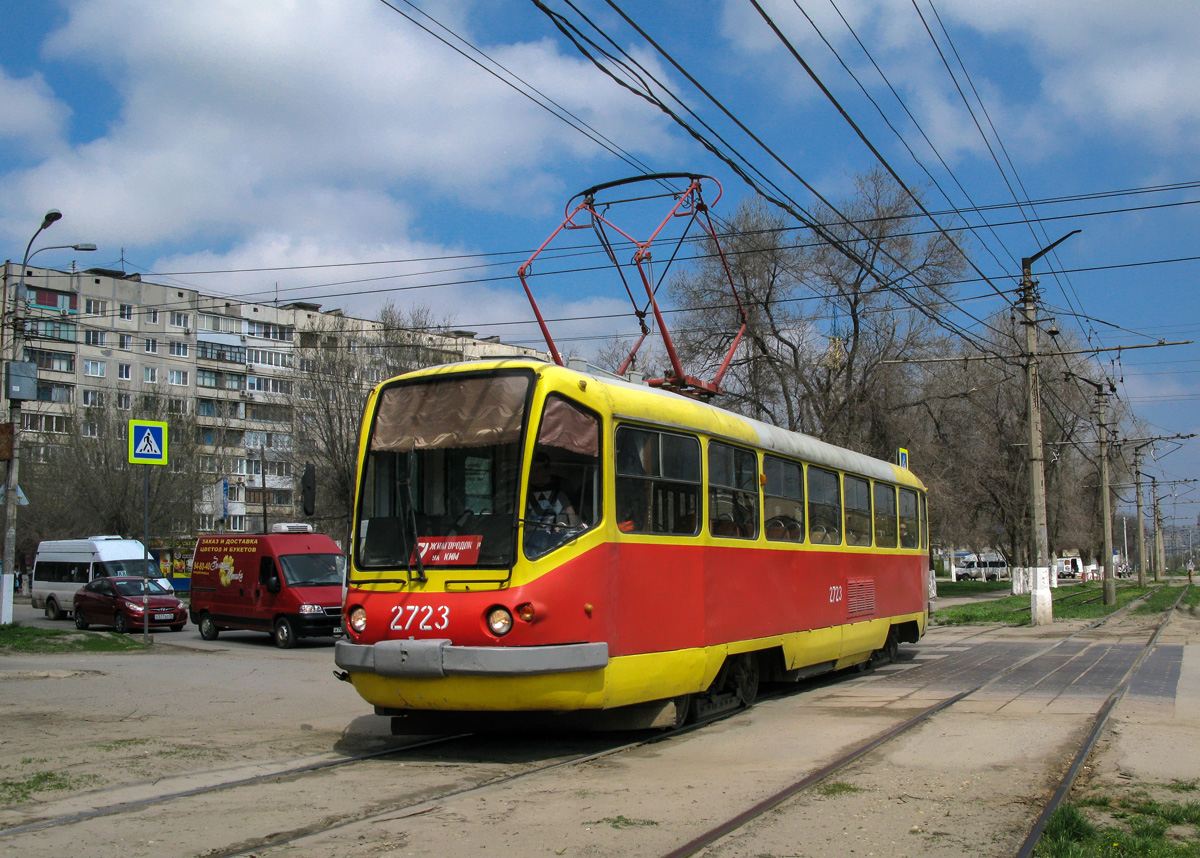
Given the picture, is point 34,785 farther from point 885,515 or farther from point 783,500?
point 885,515

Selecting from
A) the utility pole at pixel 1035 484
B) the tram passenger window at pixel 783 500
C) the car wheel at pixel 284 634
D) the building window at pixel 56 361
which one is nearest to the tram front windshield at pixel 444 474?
the tram passenger window at pixel 783 500

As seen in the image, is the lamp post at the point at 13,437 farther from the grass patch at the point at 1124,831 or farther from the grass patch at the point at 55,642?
the grass patch at the point at 1124,831

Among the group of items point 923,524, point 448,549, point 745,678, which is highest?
point 923,524

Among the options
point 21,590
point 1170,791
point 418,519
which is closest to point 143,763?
point 418,519

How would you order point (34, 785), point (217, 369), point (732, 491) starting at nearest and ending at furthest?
point (34, 785)
point (732, 491)
point (217, 369)

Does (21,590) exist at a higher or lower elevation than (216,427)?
lower

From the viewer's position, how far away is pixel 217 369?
234 ft

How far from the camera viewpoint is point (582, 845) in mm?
5605

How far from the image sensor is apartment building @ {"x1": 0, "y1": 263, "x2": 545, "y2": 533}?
44.3 m

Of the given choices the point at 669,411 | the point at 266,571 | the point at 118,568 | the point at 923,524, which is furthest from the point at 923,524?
the point at 118,568

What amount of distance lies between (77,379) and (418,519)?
64.5m

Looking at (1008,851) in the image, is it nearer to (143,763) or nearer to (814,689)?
(143,763)

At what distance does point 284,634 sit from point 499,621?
48.5 feet

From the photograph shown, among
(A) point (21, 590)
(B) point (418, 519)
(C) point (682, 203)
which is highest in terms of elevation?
(C) point (682, 203)
